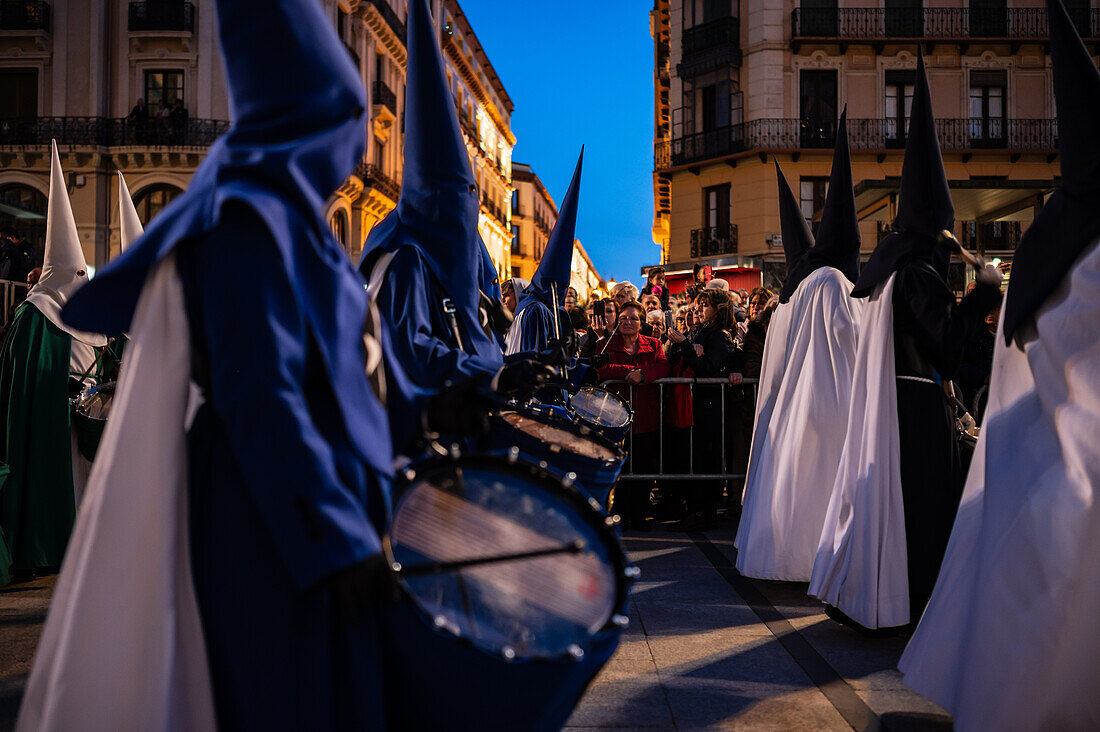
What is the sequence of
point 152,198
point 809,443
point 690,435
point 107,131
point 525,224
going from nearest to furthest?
point 809,443 → point 690,435 → point 107,131 → point 152,198 → point 525,224

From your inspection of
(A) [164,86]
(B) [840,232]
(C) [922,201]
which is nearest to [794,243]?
(B) [840,232]

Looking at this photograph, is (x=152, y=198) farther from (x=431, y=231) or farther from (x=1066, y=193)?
(x=1066, y=193)

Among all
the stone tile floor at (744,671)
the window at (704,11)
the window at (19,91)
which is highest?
the window at (704,11)

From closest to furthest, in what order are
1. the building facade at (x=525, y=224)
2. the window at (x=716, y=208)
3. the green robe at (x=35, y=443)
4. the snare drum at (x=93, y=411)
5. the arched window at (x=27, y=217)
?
the green robe at (x=35, y=443) < the snare drum at (x=93, y=411) < the arched window at (x=27, y=217) < the window at (x=716, y=208) < the building facade at (x=525, y=224)

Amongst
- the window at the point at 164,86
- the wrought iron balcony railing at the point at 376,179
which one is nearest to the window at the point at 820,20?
the wrought iron balcony railing at the point at 376,179

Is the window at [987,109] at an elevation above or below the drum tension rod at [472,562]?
above

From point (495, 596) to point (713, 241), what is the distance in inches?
1207

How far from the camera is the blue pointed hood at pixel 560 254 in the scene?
311 inches

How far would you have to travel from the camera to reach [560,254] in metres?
8.09

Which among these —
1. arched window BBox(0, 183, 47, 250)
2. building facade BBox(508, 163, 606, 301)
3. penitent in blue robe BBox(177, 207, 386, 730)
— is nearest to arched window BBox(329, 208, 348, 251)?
arched window BBox(0, 183, 47, 250)

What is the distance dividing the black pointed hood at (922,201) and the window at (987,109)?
2869 cm

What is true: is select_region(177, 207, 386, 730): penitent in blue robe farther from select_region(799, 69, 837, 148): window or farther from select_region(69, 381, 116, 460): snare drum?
select_region(799, 69, 837, 148): window

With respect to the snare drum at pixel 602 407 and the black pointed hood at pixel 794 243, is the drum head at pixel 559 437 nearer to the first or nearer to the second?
the snare drum at pixel 602 407

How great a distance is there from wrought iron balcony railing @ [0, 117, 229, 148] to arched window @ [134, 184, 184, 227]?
168 cm
